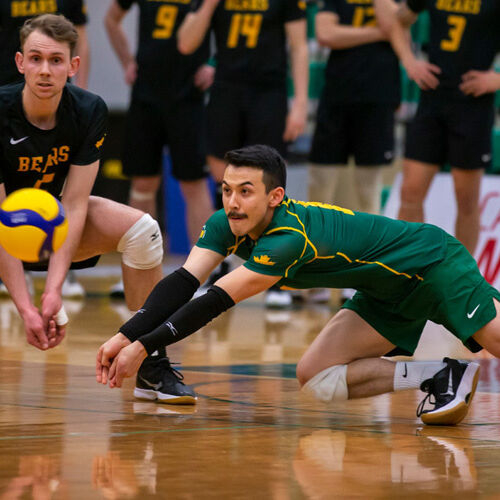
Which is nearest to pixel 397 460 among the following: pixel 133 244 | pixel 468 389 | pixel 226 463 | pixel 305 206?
pixel 226 463

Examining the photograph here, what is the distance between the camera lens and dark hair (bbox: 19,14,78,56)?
4.53 meters

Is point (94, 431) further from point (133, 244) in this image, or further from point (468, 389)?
point (468, 389)

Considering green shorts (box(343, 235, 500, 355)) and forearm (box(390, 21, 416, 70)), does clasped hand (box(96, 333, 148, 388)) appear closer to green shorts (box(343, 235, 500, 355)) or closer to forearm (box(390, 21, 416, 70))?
green shorts (box(343, 235, 500, 355))

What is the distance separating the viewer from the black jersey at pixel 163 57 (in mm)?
8305

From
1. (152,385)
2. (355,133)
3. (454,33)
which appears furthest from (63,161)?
(355,133)

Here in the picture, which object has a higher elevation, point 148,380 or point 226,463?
point 226,463

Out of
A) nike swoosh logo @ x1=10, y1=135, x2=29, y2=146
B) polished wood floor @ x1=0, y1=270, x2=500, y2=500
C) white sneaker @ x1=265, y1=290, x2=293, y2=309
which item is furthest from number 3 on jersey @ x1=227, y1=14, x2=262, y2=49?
nike swoosh logo @ x1=10, y1=135, x2=29, y2=146

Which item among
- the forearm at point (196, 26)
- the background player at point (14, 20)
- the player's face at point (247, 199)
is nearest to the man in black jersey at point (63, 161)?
the player's face at point (247, 199)

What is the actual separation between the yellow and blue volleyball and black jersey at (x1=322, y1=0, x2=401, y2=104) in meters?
4.34

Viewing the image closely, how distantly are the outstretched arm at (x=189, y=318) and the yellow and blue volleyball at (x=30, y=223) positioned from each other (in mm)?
581

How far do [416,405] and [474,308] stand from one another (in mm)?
625

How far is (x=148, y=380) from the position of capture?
470 centimetres

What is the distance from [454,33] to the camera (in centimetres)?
774

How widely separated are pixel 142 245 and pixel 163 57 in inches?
153
